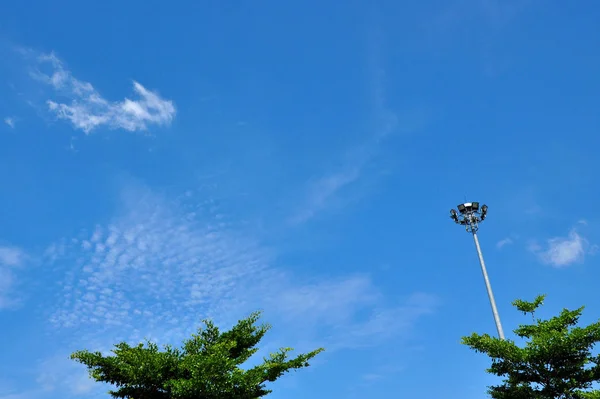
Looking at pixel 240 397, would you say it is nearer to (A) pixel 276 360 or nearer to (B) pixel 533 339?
(A) pixel 276 360

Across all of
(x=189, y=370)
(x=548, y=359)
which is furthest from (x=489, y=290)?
(x=189, y=370)

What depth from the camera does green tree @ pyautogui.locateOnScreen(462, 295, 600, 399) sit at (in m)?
17.4

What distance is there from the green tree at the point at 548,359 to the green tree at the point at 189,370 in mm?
7814

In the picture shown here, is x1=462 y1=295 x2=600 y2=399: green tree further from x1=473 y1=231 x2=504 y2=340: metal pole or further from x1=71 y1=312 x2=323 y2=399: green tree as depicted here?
x1=71 y1=312 x2=323 y2=399: green tree

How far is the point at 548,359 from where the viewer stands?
17891mm

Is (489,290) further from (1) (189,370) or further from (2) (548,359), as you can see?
(1) (189,370)

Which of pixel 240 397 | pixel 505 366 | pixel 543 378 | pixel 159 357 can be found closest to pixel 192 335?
pixel 159 357

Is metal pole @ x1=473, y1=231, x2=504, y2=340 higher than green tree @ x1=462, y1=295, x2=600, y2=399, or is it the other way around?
metal pole @ x1=473, y1=231, x2=504, y2=340

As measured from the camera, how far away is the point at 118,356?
19.9 metres

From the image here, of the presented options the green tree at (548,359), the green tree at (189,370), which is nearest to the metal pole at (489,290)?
the green tree at (548,359)

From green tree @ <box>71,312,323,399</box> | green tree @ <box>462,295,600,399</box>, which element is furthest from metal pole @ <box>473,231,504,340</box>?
green tree @ <box>71,312,323,399</box>

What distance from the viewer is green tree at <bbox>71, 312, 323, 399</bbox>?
18594mm

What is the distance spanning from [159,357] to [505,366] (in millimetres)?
14047

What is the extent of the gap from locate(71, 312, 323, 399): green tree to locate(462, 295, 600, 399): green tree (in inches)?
308
